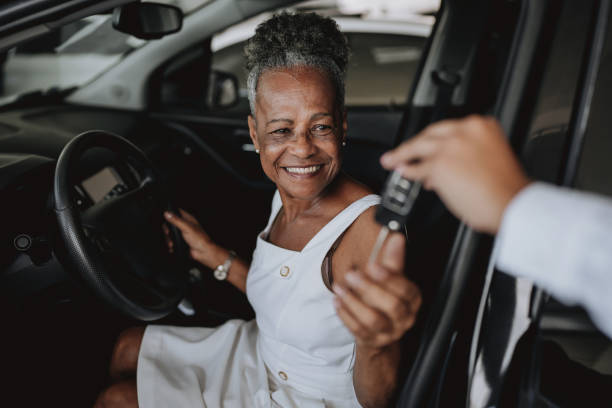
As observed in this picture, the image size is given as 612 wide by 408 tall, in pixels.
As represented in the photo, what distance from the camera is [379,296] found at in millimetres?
784

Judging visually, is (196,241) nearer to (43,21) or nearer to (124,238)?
(124,238)

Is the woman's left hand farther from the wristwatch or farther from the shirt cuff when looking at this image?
the wristwatch

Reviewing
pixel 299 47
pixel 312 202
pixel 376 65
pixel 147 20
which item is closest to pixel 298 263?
pixel 312 202

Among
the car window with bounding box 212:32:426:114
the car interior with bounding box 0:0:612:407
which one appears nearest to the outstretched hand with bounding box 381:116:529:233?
the car interior with bounding box 0:0:612:407

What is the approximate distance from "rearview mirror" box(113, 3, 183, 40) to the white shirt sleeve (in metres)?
1.62

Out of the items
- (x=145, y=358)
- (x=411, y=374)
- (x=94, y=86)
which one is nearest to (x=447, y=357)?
(x=411, y=374)

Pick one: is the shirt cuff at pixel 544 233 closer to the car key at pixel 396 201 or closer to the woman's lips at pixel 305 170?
the car key at pixel 396 201

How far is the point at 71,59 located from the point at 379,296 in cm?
954

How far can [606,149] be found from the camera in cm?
91

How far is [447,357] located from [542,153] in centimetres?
49

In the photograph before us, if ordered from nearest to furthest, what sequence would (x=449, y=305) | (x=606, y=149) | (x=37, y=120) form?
(x=606, y=149) < (x=449, y=305) < (x=37, y=120)

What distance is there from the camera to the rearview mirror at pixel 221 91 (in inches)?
108

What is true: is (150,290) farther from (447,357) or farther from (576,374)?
(576,374)

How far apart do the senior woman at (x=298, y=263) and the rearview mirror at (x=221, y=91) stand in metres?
1.34
